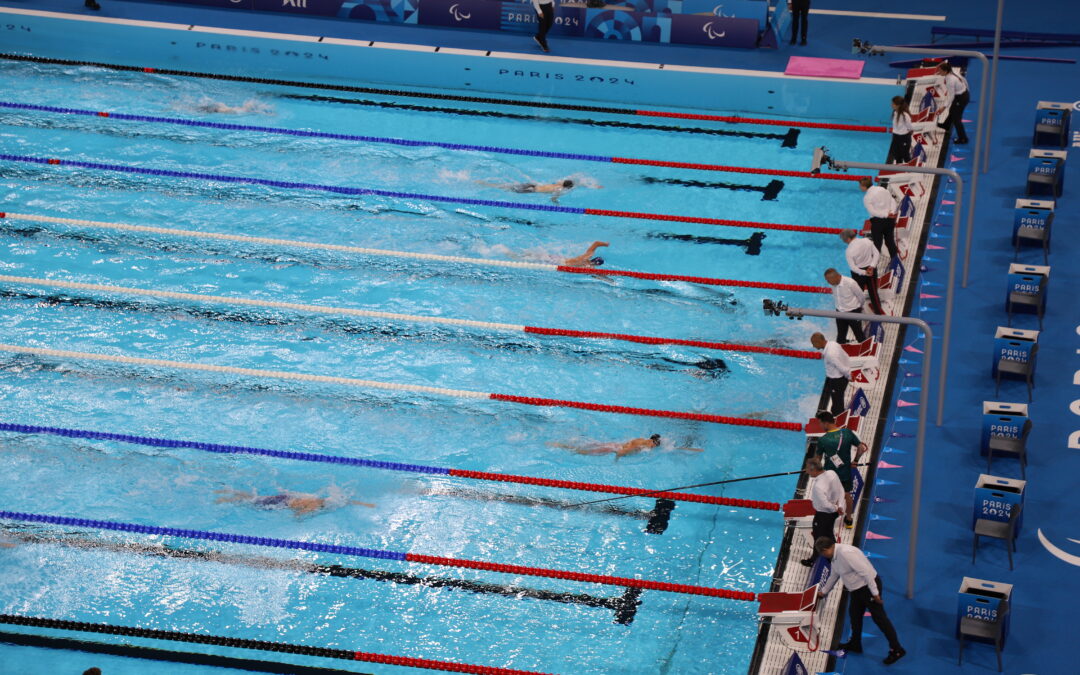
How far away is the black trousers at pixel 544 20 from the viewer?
15.7 meters

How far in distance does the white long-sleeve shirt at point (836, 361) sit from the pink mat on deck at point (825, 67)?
608cm

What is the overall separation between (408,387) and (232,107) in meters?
5.74

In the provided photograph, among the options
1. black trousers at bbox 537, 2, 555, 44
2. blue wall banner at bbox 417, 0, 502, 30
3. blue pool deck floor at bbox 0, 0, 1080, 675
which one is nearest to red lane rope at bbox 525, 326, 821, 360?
blue pool deck floor at bbox 0, 0, 1080, 675

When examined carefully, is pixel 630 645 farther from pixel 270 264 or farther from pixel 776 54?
pixel 776 54

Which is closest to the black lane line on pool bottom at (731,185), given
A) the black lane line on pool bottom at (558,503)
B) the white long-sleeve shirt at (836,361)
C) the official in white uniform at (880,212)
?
the official in white uniform at (880,212)

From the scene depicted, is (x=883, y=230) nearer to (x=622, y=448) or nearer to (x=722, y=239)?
(x=722, y=239)

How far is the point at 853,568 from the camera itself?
8.01 metres

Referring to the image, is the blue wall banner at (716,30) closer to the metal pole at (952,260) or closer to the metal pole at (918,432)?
the metal pole at (952,260)

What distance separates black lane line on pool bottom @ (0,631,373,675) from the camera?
848cm

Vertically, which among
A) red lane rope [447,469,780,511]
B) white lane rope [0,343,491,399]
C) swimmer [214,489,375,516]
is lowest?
swimmer [214,489,375,516]

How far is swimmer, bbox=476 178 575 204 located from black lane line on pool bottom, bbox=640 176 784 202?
0.81 metres

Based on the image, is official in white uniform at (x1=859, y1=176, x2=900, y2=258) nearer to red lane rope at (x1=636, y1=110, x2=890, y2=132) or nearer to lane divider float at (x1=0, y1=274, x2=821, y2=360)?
lane divider float at (x1=0, y1=274, x2=821, y2=360)

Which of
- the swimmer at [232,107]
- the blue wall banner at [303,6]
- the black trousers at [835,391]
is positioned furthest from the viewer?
the blue wall banner at [303,6]

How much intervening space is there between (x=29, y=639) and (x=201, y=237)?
17.0 ft
